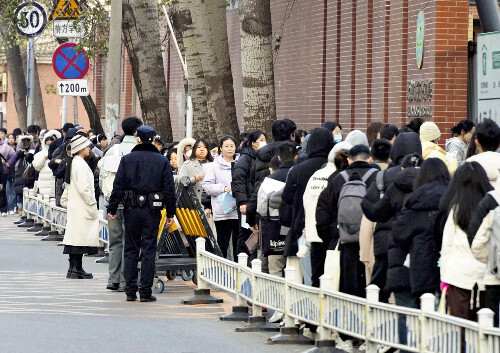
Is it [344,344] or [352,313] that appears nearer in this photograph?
[352,313]

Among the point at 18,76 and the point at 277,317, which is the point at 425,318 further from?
the point at 18,76

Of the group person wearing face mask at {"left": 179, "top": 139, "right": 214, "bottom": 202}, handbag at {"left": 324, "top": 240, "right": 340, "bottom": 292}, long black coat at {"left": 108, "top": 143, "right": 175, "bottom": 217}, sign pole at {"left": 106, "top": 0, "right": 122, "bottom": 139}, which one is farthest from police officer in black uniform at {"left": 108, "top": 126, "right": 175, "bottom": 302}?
sign pole at {"left": 106, "top": 0, "right": 122, "bottom": 139}

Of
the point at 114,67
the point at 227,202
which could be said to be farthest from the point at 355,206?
the point at 114,67

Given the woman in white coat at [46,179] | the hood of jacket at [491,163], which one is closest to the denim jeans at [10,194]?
the woman in white coat at [46,179]

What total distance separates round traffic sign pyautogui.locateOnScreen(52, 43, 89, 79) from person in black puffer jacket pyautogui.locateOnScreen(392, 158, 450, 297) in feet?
48.3

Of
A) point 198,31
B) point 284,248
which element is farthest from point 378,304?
point 198,31

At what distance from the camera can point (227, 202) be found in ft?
53.4

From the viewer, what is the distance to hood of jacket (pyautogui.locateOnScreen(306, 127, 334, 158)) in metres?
12.6

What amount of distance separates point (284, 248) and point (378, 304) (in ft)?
9.15

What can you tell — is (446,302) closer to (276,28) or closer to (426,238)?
(426,238)

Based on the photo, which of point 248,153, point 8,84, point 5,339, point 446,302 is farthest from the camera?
point 8,84

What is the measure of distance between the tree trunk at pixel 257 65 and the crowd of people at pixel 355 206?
2068mm

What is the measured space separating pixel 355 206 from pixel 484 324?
9.22 feet

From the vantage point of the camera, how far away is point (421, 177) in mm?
10172
